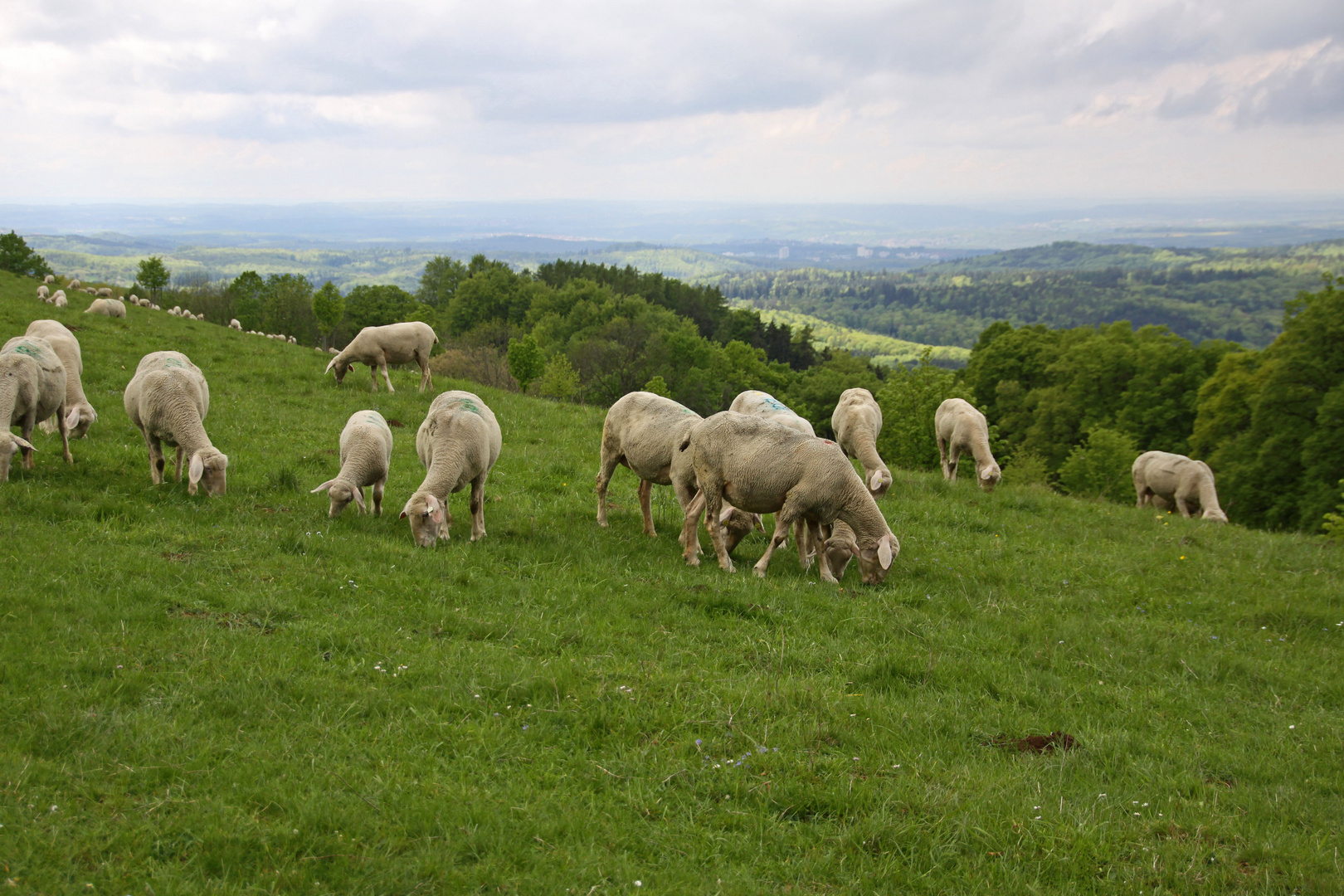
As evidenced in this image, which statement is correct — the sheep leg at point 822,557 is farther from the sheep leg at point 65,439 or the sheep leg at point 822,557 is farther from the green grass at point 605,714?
the sheep leg at point 65,439

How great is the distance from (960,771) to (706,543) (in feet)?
24.1

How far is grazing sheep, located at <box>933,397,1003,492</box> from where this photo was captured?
22.0m

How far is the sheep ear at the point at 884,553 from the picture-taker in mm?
11438

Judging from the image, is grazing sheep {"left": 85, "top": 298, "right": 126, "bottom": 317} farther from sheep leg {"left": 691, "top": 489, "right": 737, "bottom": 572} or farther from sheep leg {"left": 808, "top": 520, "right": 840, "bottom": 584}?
sheep leg {"left": 808, "top": 520, "right": 840, "bottom": 584}

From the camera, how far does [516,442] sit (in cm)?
2000

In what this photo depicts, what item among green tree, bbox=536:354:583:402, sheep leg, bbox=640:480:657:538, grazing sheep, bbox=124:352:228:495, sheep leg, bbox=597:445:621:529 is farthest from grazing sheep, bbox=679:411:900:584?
green tree, bbox=536:354:583:402

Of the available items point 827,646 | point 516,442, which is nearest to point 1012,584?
point 827,646

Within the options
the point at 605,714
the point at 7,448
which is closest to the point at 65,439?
the point at 7,448

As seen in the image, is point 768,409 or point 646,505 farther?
point 768,409

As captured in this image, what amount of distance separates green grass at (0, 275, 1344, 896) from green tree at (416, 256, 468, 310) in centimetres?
12675

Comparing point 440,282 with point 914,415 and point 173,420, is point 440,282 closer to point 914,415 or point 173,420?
point 914,415

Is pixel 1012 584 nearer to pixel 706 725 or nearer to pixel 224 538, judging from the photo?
pixel 706 725

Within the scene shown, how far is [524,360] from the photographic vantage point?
5331 centimetres

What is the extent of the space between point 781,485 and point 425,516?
17.4 feet
